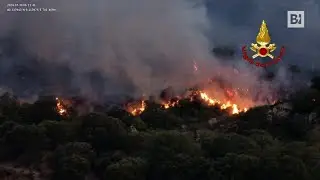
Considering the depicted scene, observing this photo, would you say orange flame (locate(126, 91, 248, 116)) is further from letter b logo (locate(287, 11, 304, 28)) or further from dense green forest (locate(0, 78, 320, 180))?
letter b logo (locate(287, 11, 304, 28))

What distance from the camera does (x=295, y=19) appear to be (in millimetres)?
64500

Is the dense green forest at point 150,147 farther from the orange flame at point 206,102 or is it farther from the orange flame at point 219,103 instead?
the orange flame at point 219,103

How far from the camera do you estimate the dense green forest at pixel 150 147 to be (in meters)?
33.0

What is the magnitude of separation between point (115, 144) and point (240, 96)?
1645 inches

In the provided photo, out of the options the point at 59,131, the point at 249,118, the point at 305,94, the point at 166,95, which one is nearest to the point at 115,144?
the point at 59,131

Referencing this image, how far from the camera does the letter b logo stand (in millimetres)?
64188

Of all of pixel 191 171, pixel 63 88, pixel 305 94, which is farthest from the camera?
pixel 63 88

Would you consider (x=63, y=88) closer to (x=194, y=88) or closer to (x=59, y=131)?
(x=194, y=88)

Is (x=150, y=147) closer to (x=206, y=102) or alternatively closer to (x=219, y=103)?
(x=206, y=102)

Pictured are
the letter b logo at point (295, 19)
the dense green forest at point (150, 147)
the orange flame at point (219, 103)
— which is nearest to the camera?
the dense green forest at point (150, 147)

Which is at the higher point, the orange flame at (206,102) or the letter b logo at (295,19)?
the letter b logo at (295,19)

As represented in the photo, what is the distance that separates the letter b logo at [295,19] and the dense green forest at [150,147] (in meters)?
12.3

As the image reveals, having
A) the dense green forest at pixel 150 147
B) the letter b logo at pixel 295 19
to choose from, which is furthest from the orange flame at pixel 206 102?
the letter b logo at pixel 295 19

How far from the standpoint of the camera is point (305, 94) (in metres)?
63.9
